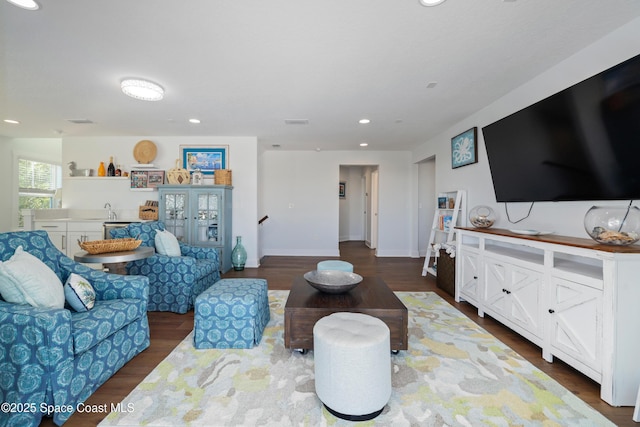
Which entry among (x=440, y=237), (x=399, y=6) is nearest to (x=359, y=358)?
(x=399, y=6)

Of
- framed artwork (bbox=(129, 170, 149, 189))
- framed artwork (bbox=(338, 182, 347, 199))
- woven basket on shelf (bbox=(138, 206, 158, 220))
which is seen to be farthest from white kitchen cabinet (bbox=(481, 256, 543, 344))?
framed artwork (bbox=(338, 182, 347, 199))

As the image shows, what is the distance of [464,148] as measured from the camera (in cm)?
381

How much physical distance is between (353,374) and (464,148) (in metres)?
3.60

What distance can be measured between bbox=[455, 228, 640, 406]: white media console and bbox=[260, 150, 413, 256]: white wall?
3363 millimetres

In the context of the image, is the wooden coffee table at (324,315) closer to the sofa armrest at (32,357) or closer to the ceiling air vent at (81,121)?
the sofa armrest at (32,357)

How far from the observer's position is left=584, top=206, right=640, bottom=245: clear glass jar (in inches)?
65.4

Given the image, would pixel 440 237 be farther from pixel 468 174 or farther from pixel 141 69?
pixel 141 69

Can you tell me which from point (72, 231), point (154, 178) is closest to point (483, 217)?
point (154, 178)

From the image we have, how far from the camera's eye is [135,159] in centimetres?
495

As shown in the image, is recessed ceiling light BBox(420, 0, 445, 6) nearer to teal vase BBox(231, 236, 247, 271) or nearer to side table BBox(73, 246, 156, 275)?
side table BBox(73, 246, 156, 275)

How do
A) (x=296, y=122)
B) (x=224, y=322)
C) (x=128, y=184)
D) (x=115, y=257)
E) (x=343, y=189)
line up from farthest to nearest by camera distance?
(x=343, y=189), (x=128, y=184), (x=296, y=122), (x=115, y=257), (x=224, y=322)

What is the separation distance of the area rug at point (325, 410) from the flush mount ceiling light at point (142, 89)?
2.49 meters

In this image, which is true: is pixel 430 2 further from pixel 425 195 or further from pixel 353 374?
pixel 425 195

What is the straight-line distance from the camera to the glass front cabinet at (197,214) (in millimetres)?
4488
